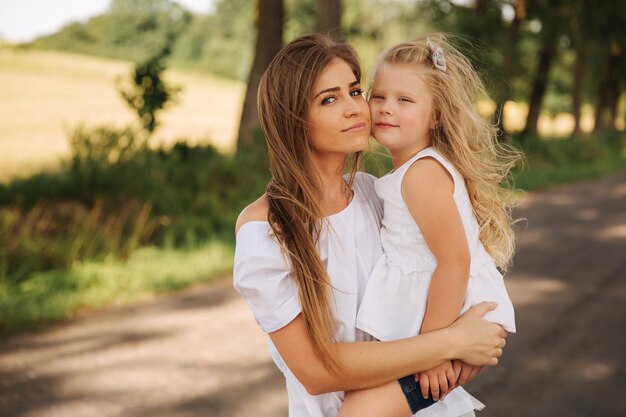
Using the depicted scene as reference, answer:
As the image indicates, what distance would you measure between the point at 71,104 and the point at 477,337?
32772 millimetres

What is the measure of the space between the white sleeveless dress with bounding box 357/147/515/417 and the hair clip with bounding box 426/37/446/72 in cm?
26

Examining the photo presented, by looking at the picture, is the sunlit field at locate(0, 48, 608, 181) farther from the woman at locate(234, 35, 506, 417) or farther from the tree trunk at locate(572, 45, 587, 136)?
the woman at locate(234, 35, 506, 417)

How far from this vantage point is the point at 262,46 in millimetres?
12562

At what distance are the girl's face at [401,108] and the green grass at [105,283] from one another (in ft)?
15.1

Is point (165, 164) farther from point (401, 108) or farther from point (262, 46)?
point (401, 108)

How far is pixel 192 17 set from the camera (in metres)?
54.0

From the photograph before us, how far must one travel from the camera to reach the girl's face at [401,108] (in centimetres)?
194

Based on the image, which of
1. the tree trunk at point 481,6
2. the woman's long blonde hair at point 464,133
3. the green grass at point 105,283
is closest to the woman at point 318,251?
the woman's long blonde hair at point 464,133

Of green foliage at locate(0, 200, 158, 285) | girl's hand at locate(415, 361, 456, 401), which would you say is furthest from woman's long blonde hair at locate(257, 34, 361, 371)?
green foliage at locate(0, 200, 158, 285)

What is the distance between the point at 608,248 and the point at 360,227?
294 inches

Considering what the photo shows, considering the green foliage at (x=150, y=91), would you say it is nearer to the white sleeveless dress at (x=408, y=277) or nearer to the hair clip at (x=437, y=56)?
the hair clip at (x=437, y=56)

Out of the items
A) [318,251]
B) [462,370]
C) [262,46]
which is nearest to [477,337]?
[462,370]

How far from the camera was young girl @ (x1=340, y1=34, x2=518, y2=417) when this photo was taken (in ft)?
5.94

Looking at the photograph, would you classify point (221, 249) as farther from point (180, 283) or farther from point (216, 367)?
point (216, 367)
